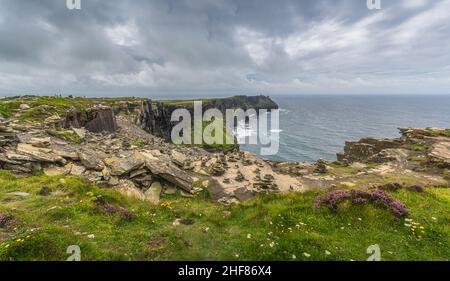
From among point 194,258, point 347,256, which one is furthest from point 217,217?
point 347,256

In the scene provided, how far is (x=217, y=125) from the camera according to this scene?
13862cm

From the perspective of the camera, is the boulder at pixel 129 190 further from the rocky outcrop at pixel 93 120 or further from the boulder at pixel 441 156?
the boulder at pixel 441 156

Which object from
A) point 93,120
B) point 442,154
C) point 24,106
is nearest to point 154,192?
point 93,120

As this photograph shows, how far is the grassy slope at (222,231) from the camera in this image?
29.0ft

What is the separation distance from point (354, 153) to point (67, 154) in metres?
47.6

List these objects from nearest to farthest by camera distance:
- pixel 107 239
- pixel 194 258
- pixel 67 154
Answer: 1. pixel 194 258
2. pixel 107 239
3. pixel 67 154

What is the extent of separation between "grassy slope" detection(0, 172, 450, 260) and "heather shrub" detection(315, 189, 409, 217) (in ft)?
1.45

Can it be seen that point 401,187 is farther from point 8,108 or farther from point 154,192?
point 8,108

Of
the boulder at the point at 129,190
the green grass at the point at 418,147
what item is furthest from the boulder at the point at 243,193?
the green grass at the point at 418,147

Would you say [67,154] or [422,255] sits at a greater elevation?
[67,154]

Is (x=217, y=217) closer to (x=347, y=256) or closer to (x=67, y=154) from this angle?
(x=347, y=256)

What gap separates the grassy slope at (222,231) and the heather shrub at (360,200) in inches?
17.4

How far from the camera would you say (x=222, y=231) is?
11289mm
